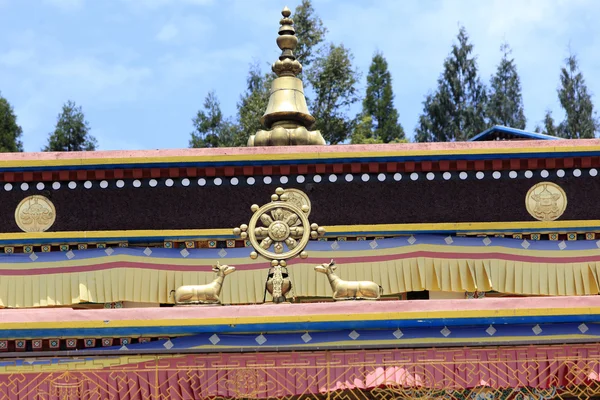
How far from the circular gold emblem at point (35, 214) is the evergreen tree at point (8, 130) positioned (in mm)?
17274

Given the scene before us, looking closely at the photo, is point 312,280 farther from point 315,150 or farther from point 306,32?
point 306,32

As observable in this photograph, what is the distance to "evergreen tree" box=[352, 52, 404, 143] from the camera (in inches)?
1286

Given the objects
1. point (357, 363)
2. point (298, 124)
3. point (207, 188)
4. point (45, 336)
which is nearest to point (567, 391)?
point (357, 363)

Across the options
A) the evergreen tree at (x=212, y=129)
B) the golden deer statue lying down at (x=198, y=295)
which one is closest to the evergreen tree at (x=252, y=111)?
the evergreen tree at (x=212, y=129)

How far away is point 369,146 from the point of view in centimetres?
1323

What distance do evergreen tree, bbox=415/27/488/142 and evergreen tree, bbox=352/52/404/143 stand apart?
1479 millimetres

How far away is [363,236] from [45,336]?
552 cm

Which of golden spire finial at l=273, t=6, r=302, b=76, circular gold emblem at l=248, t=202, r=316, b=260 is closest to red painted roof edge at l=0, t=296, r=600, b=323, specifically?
circular gold emblem at l=248, t=202, r=316, b=260

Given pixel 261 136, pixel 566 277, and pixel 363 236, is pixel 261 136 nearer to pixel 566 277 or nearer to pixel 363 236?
pixel 363 236

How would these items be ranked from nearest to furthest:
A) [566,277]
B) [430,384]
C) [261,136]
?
[430,384], [566,277], [261,136]

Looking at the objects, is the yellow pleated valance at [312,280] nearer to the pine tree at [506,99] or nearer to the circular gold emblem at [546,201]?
the circular gold emblem at [546,201]

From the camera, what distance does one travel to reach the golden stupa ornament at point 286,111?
14.2 m

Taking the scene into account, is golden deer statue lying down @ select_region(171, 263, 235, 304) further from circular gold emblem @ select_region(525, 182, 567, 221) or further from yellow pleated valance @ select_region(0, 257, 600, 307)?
circular gold emblem @ select_region(525, 182, 567, 221)

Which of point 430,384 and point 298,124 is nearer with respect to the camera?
point 430,384
